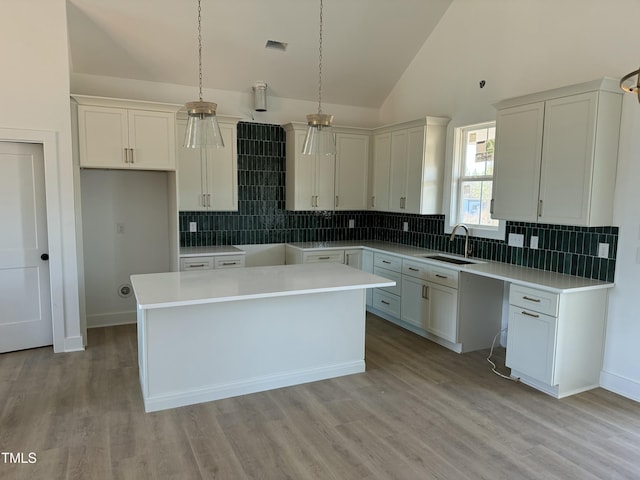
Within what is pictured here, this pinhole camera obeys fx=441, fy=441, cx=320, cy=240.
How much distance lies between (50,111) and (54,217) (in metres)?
0.94

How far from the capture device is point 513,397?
3.36 metres

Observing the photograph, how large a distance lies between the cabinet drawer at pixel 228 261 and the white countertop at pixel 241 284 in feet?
3.78

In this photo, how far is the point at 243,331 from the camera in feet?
10.9

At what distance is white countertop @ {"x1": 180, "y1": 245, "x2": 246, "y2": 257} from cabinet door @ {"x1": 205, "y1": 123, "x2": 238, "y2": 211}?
47 centimetres

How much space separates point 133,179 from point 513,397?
437 centimetres

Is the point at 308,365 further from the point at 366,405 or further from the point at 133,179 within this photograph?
the point at 133,179

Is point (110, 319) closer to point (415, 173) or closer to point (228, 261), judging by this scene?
point (228, 261)

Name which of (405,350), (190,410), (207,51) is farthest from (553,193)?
(207,51)

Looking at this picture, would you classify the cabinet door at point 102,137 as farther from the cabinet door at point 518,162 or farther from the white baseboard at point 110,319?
the cabinet door at point 518,162

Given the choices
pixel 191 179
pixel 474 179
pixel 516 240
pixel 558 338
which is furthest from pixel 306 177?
pixel 558 338

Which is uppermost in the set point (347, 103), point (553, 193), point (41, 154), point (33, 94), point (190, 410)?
point (347, 103)

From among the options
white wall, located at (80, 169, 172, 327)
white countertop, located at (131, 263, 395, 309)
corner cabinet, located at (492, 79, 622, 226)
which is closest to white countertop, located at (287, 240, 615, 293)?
corner cabinet, located at (492, 79, 622, 226)

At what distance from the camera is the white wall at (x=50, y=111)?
12.3 feet

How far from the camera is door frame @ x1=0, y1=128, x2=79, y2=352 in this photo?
152 inches
